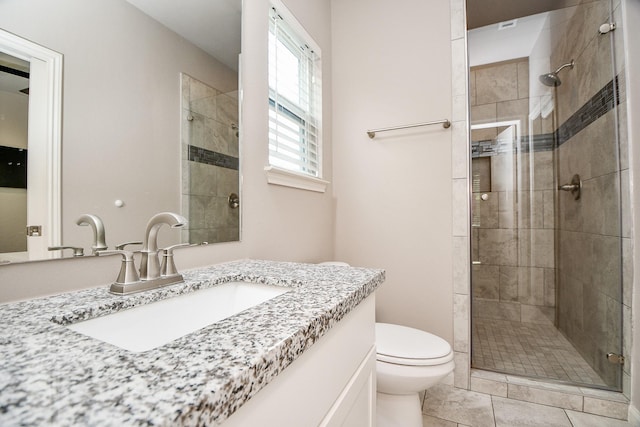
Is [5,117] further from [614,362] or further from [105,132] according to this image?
[614,362]

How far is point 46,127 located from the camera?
2.06 feet

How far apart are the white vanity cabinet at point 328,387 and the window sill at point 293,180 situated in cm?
77

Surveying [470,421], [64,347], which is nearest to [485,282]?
[470,421]

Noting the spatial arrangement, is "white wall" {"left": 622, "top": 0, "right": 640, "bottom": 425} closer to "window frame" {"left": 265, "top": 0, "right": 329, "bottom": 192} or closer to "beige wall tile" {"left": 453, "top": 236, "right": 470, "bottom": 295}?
"beige wall tile" {"left": 453, "top": 236, "right": 470, "bottom": 295}

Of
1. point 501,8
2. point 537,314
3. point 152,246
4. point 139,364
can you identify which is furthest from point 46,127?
point 501,8

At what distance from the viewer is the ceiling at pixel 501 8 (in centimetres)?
200

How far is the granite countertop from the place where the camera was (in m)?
0.25

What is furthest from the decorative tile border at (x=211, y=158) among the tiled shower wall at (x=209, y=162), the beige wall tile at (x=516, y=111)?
the beige wall tile at (x=516, y=111)

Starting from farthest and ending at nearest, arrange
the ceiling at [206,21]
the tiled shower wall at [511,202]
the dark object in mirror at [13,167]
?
1. the tiled shower wall at [511,202]
2. the ceiling at [206,21]
3. the dark object in mirror at [13,167]

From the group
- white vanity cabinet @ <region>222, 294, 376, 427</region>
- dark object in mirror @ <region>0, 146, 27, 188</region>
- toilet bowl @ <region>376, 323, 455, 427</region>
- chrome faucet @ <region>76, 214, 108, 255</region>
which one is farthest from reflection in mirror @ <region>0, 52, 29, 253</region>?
toilet bowl @ <region>376, 323, 455, 427</region>

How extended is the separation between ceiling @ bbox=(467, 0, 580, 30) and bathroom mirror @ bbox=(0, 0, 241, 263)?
72.5 inches

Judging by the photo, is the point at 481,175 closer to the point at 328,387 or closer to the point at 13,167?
the point at 328,387

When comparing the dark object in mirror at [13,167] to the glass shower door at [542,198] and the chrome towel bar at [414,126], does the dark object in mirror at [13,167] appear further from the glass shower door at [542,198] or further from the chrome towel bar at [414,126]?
the glass shower door at [542,198]

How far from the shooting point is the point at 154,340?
633 millimetres
